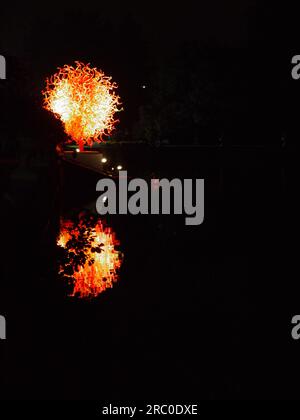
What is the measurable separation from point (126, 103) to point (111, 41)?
748 centimetres

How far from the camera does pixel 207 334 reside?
30.6 feet

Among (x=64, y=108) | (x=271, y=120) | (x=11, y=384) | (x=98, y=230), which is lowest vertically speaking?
(x=11, y=384)

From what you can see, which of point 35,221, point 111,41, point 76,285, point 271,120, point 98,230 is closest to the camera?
point 76,285

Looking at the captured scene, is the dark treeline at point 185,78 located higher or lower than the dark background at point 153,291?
higher

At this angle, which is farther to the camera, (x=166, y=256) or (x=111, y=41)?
(x=111, y=41)

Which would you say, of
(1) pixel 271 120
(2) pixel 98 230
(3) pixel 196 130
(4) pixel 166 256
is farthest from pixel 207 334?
(3) pixel 196 130

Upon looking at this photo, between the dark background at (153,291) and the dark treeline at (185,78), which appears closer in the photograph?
the dark background at (153,291)

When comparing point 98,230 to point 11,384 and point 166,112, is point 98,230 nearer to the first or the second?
point 11,384

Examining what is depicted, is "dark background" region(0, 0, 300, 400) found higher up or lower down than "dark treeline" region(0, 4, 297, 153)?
lower down

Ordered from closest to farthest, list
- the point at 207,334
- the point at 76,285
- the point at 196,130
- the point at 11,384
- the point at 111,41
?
the point at 11,384 → the point at 207,334 → the point at 76,285 → the point at 196,130 → the point at 111,41

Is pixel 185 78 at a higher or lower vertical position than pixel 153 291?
higher

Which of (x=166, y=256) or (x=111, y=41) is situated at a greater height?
(x=111, y=41)

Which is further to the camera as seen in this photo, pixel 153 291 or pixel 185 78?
pixel 185 78

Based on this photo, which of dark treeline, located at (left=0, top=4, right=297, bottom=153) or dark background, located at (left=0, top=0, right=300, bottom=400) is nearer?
A: dark background, located at (left=0, top=0, right=300, bottom=400)
